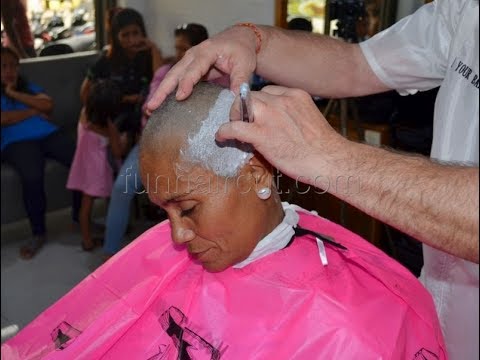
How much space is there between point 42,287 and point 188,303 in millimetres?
1832

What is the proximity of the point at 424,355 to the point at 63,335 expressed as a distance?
2.58ft

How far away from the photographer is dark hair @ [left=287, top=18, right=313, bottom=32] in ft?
5.47

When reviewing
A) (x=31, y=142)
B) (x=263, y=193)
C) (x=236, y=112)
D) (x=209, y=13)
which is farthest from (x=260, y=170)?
(x=31, y=142)

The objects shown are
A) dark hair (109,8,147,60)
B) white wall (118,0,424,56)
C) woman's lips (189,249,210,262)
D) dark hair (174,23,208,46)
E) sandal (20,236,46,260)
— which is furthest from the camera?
sandal (20,236,46,260)

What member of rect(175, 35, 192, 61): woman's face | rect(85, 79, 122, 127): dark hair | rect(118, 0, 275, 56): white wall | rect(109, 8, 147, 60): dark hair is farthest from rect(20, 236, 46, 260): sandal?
rect(175, 35, 192, 61): woman's face

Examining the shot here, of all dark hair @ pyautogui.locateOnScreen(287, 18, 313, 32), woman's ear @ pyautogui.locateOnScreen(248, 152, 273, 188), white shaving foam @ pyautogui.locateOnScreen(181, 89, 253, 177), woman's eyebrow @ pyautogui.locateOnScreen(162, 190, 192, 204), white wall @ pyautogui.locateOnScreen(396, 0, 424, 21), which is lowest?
woman's eyebrow @ pyautogui.locateOnScreen(162, 190, 192, 204)

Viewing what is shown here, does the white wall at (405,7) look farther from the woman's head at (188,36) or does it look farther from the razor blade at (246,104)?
the razor blade at (246,104)

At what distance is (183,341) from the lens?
117 cm

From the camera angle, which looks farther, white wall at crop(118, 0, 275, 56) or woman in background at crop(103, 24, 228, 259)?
woman in background at crop(103, 24, 228, 259)

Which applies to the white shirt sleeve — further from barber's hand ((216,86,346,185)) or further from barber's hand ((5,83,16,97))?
barber's hand ((5,83,16,97))

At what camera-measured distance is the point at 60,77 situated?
10.6 ft

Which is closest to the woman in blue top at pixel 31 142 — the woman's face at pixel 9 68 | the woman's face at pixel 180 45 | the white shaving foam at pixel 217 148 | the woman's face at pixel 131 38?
the woman's face at pixel 9 68

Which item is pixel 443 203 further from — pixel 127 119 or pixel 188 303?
pixel 127 119

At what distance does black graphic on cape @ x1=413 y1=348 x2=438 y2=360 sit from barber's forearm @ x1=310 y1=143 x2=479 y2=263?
0.47m
